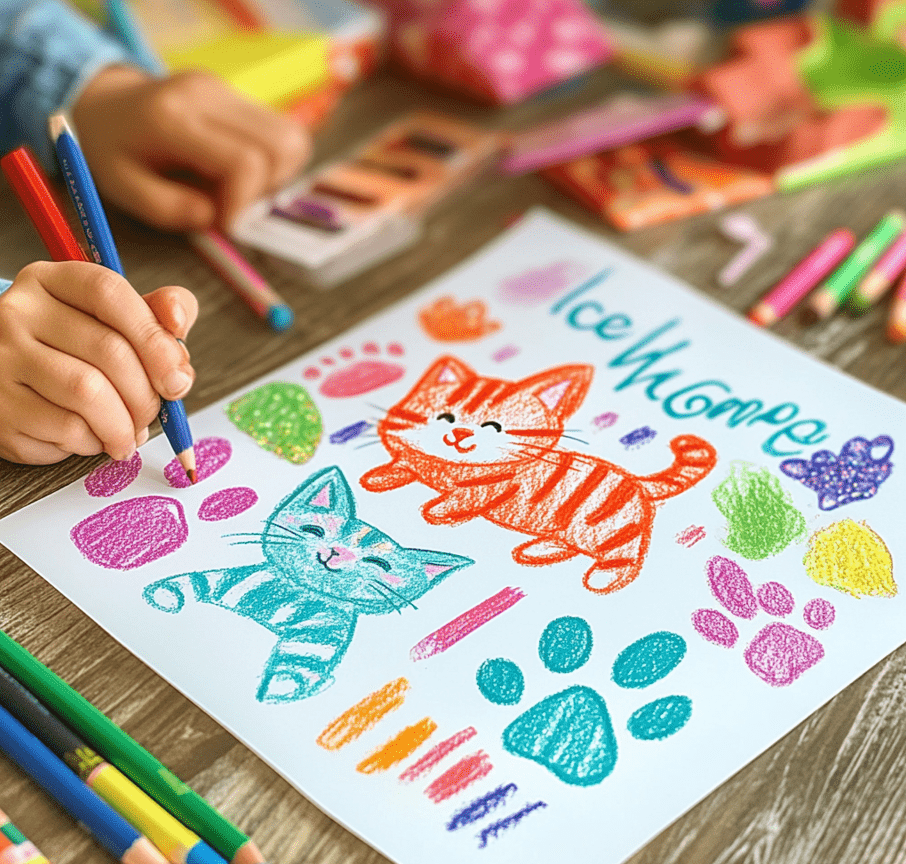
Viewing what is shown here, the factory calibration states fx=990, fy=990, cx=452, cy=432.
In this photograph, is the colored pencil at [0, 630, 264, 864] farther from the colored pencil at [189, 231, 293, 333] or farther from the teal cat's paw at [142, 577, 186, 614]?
the colored pencil at [189, 231, 293, 333]

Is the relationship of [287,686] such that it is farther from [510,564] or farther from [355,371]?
[355,371]

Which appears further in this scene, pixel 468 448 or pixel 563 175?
pixel 563 175

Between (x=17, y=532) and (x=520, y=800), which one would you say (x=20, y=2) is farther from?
(x=520, y=800)

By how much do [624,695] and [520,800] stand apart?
69mm

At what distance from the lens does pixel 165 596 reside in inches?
19.0

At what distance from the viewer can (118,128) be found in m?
0.73

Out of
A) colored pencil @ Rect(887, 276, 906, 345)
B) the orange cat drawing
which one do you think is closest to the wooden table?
colored pencil @ Rect(887, 276, 906, 345)

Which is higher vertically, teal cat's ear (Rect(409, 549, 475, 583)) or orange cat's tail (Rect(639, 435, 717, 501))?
orange cat's tail (Rect(639, 435, 717, 501))

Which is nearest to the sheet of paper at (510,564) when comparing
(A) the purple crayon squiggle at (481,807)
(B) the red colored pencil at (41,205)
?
(A) the purple crayon squiggle at (481,807)

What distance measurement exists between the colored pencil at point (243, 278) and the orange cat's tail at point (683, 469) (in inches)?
10.6

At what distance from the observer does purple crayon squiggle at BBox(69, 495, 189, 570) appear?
502 mm

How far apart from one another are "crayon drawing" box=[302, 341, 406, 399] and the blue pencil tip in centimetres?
4

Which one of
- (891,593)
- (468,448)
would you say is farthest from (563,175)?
(891,593)

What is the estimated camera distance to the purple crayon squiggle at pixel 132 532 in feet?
1.65
